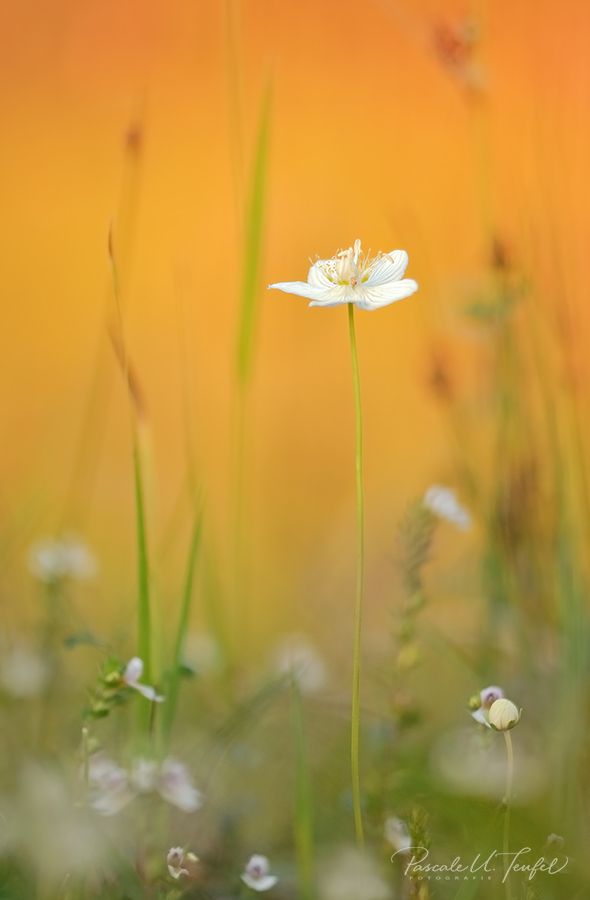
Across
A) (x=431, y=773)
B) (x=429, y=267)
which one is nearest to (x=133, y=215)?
(x=429, y=267)

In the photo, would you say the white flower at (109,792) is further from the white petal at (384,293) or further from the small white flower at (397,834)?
the white petal at (384,293)

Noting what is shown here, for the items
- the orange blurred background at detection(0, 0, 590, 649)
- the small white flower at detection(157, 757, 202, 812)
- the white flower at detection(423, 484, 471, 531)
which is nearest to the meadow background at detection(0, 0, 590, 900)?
the orange blurred background at detection(0, 0, 590, 649)

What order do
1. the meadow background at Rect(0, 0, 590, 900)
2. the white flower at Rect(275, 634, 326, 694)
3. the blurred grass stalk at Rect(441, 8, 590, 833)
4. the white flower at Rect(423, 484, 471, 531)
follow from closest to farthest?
the white flower at Rect(423, 484, 471, 531) → the blurred grass stalk at Rect(441, 8, 590, 833) → the white flower at Rect(275, 634, 326, 694) → the meadow background at Rect(0, 0, 590, 900)

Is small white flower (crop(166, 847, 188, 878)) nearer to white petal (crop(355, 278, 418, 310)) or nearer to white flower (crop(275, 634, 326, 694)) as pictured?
white petal (crop(355, 278, 418, 310))

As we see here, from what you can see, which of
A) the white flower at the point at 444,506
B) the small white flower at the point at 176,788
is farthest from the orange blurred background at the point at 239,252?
the small white flower at the point at 176,788

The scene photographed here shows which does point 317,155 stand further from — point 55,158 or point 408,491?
point 408,491

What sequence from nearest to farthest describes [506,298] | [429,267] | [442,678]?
[506,298], [442,678], [429,267]

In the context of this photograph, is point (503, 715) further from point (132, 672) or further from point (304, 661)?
point (304, 661)
